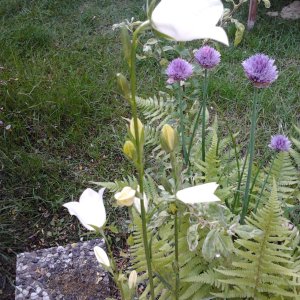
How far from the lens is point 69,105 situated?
8.05 feet

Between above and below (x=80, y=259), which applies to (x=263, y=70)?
above

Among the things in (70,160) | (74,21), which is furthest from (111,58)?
(70,160)

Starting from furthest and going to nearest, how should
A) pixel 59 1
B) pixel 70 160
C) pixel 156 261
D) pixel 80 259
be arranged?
pixel 59 1, pixel 70 160, pixel 80 259, pixel 156 261

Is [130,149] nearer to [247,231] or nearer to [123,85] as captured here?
[123,85]

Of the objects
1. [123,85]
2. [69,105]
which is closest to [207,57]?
[123,85]

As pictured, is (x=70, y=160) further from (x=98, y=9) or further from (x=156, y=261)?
(x=98, y=9)

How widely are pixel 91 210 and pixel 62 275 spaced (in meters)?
0.83

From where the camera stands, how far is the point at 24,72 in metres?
2.63

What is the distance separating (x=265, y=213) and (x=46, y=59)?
7.02 feet

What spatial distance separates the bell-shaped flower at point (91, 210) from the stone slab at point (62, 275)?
77 cm

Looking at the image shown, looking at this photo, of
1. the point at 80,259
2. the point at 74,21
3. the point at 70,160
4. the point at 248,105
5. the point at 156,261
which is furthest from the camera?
the point at 74,21

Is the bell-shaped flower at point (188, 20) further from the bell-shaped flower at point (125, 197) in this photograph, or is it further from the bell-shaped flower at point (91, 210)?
the bell-shaped flower at point (91, 210)

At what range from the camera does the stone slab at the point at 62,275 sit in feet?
5.12

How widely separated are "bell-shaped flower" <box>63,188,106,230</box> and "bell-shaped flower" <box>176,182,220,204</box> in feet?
0.57
